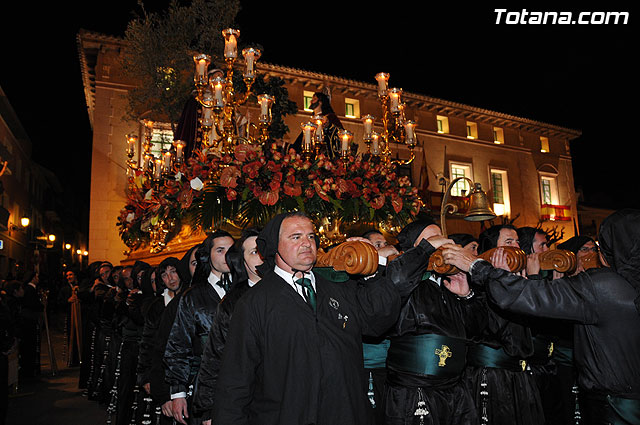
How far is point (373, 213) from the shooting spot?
4910 mm

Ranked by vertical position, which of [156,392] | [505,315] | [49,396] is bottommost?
[49,396]

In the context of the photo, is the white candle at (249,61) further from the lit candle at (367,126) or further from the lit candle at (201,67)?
the lit candle at (367,126)

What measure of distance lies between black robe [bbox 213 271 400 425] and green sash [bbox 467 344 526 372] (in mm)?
1471

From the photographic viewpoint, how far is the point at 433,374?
3.27 metres

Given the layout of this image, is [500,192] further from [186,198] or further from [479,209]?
[186,198]

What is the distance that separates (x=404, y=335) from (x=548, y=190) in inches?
1175

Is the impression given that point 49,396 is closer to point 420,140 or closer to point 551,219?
point 420,140

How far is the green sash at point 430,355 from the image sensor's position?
130 inches

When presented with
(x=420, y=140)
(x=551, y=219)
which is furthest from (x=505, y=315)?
(x=551, y=219)

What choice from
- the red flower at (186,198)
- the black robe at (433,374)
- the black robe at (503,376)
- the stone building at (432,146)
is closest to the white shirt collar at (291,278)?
the black robe at (433,374)

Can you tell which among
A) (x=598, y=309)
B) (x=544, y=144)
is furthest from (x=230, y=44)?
(x=544, y=144)

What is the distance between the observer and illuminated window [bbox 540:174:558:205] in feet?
96.4

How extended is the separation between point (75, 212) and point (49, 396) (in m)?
51.9

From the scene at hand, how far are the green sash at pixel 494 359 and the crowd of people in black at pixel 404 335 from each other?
0.01m
